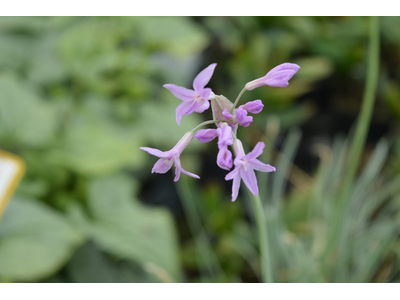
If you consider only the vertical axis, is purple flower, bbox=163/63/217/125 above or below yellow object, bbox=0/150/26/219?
above

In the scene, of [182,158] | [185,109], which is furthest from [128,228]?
[185,109]

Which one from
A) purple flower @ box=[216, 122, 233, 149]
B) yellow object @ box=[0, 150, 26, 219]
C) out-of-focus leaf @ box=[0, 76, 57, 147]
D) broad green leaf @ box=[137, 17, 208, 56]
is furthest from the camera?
broad green leaf @ box=[137, 17, 208, 56]

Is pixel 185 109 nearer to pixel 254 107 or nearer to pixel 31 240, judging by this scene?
pixel 254 107

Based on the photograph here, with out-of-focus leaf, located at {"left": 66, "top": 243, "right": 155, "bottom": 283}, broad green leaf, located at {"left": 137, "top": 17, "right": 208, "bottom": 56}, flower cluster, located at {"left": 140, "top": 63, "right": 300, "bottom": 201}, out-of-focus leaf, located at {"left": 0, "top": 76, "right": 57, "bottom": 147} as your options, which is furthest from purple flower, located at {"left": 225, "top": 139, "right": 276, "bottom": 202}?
broad green leaf, located at {"left": 137, "top": 17, "right": 208, "bottom": 56}

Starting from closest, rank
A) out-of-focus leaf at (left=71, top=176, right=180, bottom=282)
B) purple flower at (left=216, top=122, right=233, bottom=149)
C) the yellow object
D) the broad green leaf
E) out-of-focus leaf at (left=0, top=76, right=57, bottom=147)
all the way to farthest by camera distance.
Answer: purple flower at (left=216, top=122, right=233, bottom=149)
the yellow object
out-of-focus leaf at (left=71, top=176, right=180, bottom=282)
out-of-focus leaf at (left=0, top=76, right=57, bottom=147)
the broad green leaf

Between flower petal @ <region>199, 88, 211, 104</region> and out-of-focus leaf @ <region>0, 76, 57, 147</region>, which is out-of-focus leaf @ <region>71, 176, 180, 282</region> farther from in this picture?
flower petal @ <region>199, 88, 211, 104</region>

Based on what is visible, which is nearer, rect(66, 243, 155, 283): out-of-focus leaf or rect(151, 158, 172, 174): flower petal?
rect(151, 158, 172, 174): flower petal
